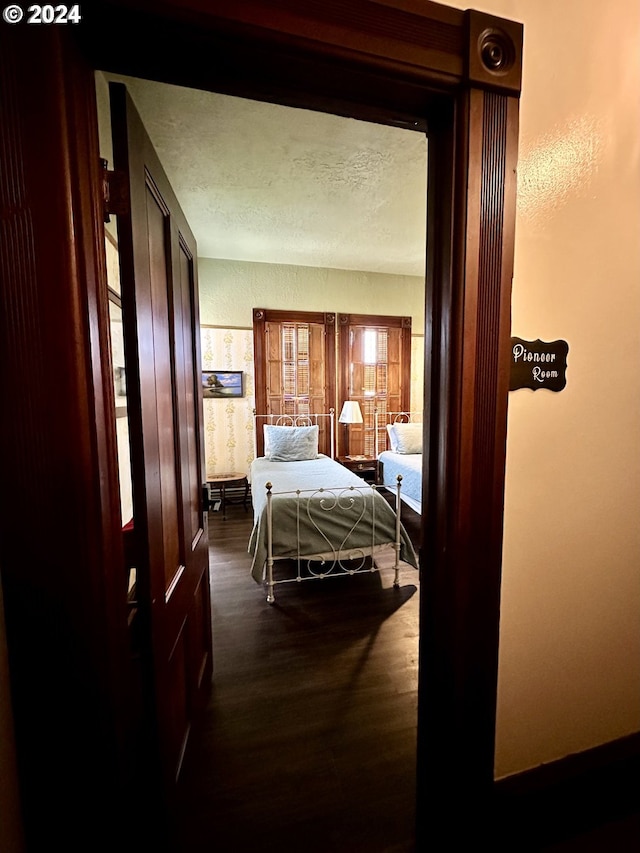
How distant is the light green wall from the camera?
461 centimetres

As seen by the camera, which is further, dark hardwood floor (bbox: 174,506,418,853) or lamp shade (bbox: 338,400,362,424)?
lamp shade (bbox: 338,400,362,424)

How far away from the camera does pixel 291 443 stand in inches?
174

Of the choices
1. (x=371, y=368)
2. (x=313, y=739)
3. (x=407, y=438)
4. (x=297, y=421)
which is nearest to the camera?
(x=313, y=739)

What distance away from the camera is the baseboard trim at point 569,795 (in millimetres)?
1114

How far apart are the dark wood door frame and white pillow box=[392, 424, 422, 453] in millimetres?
→ 3685

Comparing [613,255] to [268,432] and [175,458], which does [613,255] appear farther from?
[268,432]

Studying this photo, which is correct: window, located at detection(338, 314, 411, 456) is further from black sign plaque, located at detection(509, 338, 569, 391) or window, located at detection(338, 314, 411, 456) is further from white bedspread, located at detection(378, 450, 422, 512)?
black sign plaque, located at detection(509, 338, 569, 391)

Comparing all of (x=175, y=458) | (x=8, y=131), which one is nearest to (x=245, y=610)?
(x=175, y=458)

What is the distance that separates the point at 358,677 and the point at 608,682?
1.12 m

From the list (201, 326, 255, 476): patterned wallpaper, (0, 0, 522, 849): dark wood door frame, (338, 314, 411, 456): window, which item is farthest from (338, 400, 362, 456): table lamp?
(0, 0, 522, 849): dark wood door frame

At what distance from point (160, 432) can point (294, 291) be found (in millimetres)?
4228

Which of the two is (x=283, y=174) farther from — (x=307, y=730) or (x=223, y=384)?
(x=307, y=730)

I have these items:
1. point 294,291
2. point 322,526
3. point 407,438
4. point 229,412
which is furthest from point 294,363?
point 322,526

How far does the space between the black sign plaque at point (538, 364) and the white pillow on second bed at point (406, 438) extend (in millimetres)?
3564
